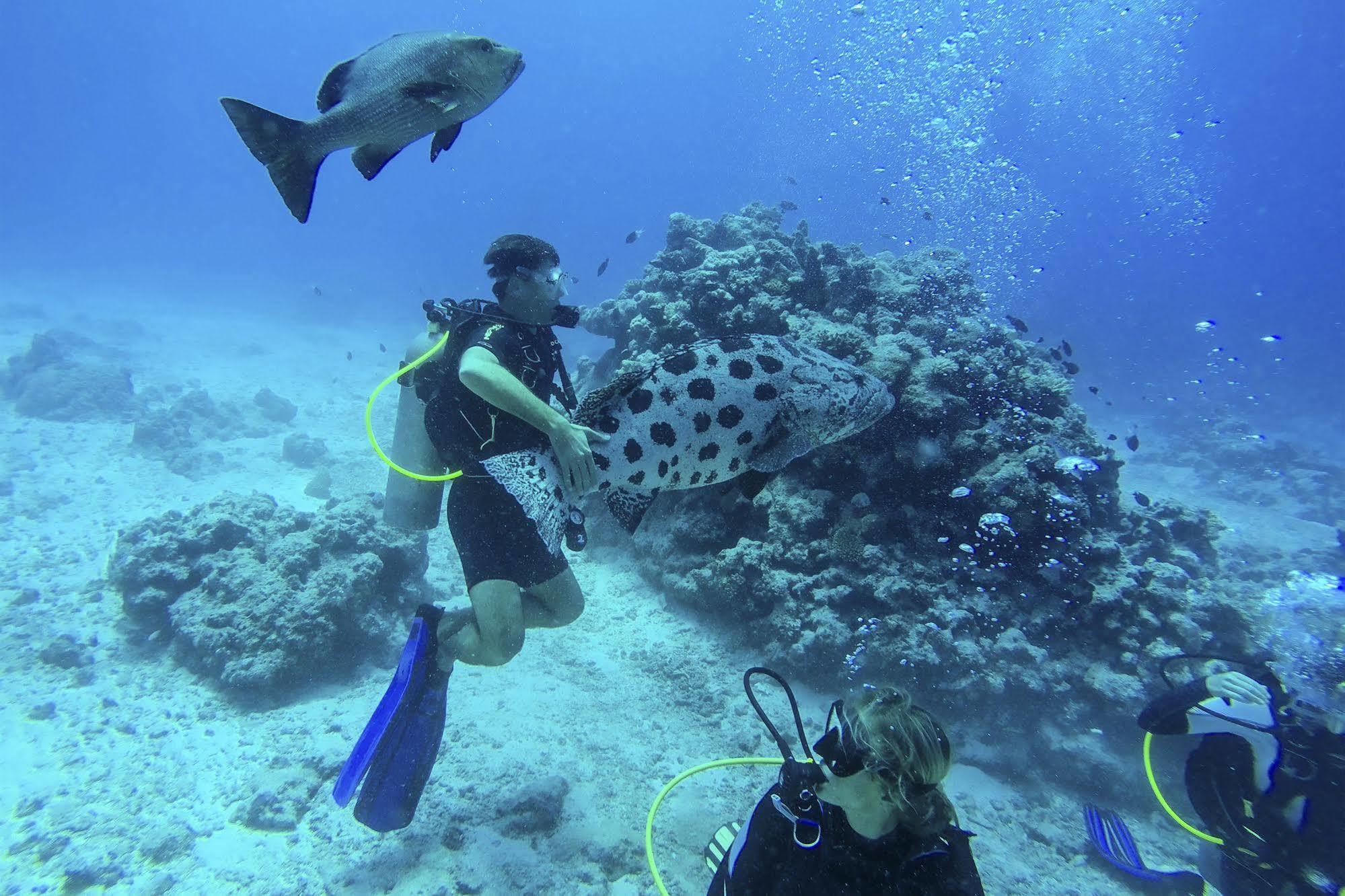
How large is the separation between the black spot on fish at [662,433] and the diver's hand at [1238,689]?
15.3 feet

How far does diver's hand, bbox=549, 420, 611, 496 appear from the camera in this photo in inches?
116

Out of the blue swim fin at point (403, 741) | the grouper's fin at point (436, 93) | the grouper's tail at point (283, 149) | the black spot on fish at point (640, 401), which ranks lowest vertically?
the blue swim fin at point (403, 741)

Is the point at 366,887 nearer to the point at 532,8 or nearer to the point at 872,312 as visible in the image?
the point at 872,312

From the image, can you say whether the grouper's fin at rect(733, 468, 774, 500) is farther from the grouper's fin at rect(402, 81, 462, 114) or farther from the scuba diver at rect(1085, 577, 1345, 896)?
the scuba diver at rect(1085, 577, 1345, 896)

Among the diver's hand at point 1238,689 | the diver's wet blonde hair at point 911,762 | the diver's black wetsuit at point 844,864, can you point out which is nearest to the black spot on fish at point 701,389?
the diver's wet blonde hair at point 911,762

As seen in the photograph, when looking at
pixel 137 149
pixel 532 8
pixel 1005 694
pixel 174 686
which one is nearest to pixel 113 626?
pixel 174 686

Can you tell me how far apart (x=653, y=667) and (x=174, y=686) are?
4.86 metres

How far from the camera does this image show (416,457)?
191 inches

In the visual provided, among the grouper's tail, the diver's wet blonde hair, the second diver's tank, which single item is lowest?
the second diver's tank

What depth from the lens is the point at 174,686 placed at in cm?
582

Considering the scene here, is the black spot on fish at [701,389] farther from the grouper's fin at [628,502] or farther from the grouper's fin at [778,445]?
the grouper's fin at [628,502]

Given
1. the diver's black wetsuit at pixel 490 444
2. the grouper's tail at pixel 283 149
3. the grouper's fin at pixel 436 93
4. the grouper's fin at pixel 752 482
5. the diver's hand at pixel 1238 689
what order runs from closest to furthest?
the grouper's tail at pixel 283 149, the grouper's fin at pixel 436 93, the diver's black wetsuit at pixel 490 444, the grouper's fin at pixel 752 482, the diver's hand at pixel 1238 689

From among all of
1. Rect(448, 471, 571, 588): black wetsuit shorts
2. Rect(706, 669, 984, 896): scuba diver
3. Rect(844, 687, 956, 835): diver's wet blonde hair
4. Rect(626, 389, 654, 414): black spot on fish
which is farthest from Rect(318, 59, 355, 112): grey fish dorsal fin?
Rect(844, 687, 956, 835): diver's wet blonde hair

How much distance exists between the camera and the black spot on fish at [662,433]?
3.22 meters
